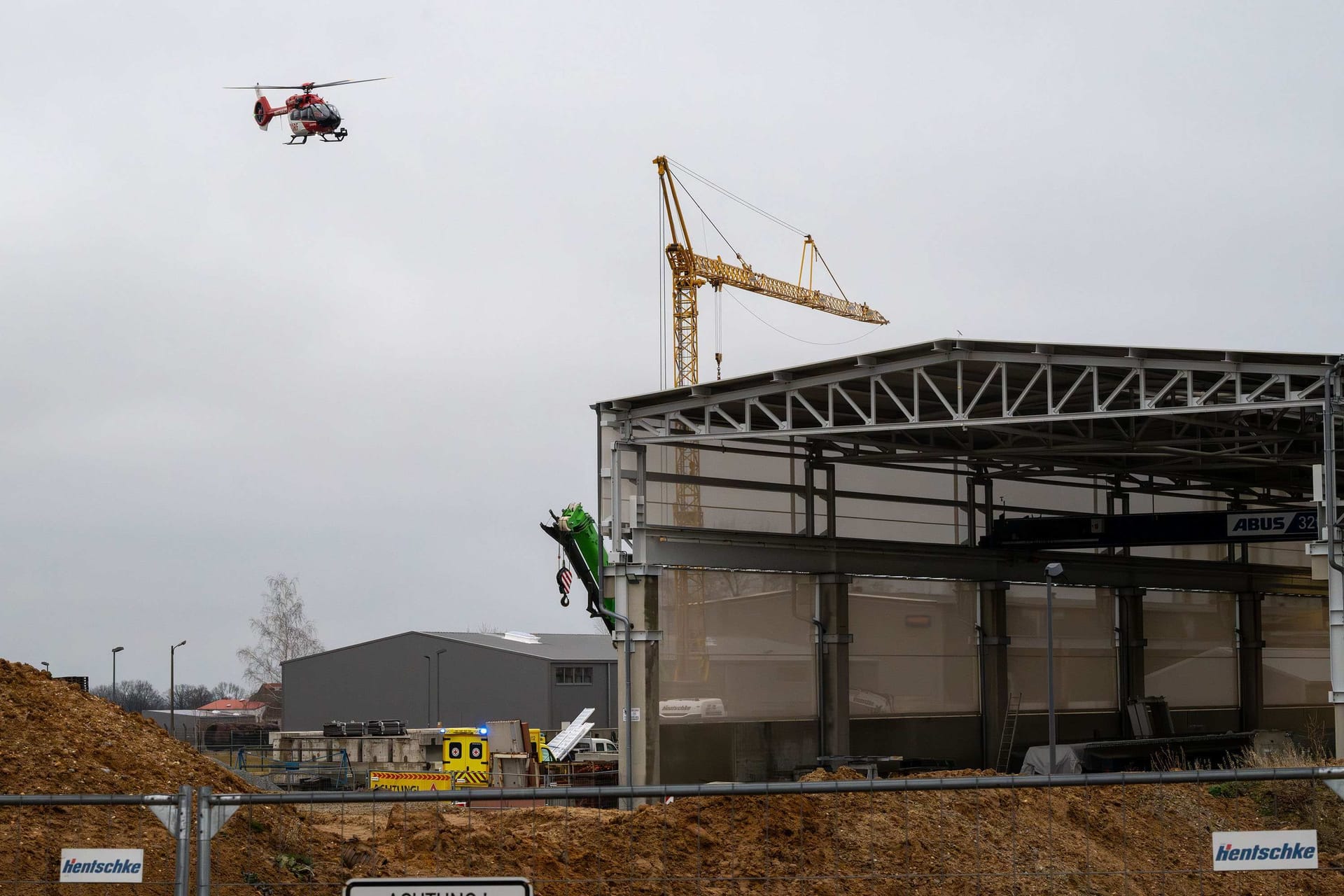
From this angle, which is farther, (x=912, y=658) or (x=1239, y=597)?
(x=1239, y=597)

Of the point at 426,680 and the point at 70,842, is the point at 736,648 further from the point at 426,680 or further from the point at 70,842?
the point at 426,680

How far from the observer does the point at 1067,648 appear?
42344mm

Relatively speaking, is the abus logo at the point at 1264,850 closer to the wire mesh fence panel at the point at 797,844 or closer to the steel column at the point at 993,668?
the wire mesh fence panel at the point at 797,844

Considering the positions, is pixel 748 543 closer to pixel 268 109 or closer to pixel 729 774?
pixel 729 774

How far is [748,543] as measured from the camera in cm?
3419

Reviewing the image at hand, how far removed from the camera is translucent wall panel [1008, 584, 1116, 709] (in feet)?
135

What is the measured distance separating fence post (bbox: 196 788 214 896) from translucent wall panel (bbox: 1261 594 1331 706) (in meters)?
45.5

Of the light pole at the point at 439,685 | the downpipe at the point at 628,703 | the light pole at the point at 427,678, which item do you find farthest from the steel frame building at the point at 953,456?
the light pole at the point at 427,678

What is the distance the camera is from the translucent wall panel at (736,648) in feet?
107

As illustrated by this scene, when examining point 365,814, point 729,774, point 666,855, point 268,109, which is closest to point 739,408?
point 729,774

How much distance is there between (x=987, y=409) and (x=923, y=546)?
483cm

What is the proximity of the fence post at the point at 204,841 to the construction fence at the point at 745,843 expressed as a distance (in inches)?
133

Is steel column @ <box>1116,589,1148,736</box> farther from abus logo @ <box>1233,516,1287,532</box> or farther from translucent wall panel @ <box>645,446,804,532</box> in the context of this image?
translucent wall panel @ <box>645,446,804,532</box>

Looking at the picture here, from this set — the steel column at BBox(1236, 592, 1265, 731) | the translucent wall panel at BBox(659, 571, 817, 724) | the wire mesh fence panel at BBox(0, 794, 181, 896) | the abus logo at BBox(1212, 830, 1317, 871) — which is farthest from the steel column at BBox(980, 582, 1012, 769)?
the abus logo at BBox(1212, 830, 1317, 871)
